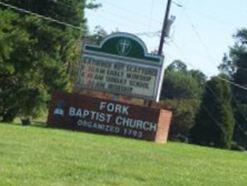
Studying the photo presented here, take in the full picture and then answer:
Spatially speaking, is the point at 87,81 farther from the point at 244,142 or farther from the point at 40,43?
the point at 244,142

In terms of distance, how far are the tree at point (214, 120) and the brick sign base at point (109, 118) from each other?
61.0 ft

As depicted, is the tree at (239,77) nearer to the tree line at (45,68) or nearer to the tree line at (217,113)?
the tree line at (217,113)

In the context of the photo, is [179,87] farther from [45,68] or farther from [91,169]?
[91,169]

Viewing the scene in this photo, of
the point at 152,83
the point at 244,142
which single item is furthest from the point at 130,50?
the point at 244,142

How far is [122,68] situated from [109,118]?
111 inches

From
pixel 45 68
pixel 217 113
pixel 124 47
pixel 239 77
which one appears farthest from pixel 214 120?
pixel 239 77

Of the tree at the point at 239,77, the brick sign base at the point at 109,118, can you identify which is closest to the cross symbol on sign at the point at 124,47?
the brick sign base at the point at 109,118

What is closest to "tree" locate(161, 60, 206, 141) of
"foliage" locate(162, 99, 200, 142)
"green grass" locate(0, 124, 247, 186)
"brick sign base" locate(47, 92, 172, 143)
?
"foliage" locate(162, 99, 200, 142)

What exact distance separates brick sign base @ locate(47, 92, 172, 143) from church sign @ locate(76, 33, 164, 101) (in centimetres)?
131

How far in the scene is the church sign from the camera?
3959cm

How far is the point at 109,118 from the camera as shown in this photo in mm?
38844

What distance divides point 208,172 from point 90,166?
373cm

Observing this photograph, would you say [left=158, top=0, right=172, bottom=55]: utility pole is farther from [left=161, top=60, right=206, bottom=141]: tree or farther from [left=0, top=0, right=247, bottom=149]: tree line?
[left=161, top=60, right=206, bottom=141]: tree

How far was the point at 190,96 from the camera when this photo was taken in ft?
336
